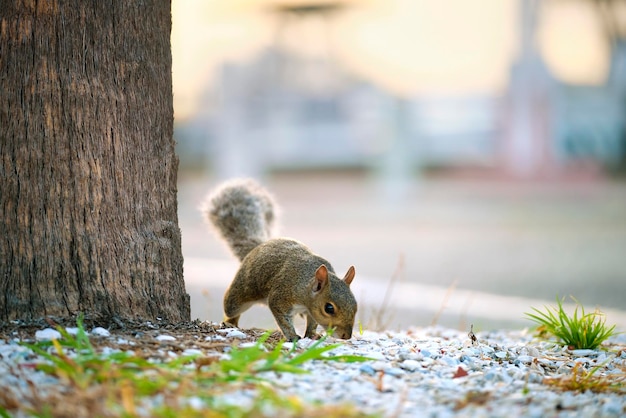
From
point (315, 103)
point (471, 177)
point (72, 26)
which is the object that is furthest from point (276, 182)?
point (72, 26)

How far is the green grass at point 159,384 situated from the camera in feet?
6.52

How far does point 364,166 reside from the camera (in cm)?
1647

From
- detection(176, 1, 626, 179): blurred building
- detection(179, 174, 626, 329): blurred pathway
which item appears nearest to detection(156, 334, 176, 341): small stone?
detection(179, 174, 626, 329): blurred pathway

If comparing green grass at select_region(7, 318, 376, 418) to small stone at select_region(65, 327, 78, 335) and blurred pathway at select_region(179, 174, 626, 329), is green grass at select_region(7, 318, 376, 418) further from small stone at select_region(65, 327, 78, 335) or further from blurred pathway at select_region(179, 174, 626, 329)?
blurred pathway at select_region(179, 174, 626, 329)

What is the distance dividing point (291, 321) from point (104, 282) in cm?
82

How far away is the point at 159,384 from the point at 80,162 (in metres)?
0.98

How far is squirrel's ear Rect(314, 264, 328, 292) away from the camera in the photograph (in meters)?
3.19

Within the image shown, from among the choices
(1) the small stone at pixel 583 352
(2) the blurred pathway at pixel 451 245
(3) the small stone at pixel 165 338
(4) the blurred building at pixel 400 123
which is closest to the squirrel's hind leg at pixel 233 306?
(2) the blurred pathway at pixel 451 245

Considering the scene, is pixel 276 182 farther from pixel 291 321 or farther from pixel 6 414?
pixel 6 414

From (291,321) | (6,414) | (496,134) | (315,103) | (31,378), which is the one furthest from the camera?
(315,103)

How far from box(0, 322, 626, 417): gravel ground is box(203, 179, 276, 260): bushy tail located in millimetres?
852

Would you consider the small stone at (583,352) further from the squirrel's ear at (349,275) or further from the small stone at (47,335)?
the small stone at (47,335)

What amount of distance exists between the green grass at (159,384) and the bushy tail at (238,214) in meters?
1.43

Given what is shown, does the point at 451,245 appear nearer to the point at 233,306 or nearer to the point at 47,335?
the point at 233,306
